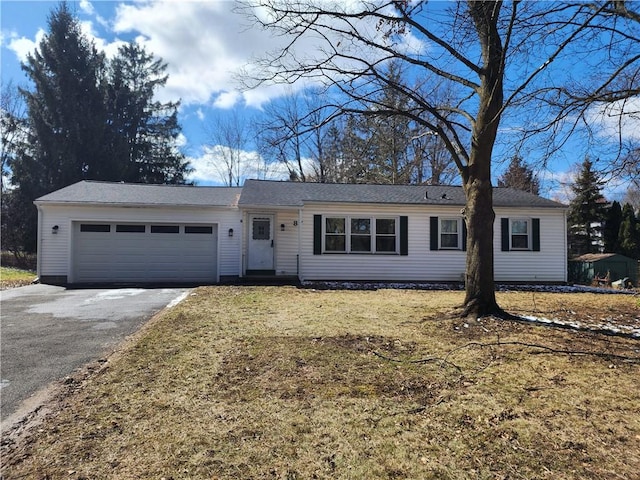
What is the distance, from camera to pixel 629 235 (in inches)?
969

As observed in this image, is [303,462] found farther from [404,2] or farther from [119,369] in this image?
[404,2]

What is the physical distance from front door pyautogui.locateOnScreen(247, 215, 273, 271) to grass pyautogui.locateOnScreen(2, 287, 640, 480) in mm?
7631

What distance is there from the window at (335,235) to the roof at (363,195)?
78 centimetres

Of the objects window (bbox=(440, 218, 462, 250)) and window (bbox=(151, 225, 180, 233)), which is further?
window (bbox=(440, 218, 462, 250))

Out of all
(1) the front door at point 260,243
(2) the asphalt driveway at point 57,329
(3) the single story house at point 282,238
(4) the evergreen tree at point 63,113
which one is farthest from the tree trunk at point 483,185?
(4) the evergreen tree at point 63,113

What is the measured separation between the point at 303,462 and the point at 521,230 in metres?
14.0

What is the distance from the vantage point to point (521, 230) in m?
14.2

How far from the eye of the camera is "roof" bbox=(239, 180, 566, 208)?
44.4ft

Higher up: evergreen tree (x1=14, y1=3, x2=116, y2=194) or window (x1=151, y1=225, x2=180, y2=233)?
evergreen tree (x1=14, y1=3, x2=116, y2=194)

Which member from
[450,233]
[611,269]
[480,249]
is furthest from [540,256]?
[480,249]

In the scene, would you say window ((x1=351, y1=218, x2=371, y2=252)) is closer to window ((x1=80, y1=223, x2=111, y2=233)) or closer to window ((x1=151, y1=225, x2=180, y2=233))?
window ((x1=151, y1=225, x2=180, y2=233))

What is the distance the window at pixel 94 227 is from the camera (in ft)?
43.7

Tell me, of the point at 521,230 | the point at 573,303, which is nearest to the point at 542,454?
the point at 573,303

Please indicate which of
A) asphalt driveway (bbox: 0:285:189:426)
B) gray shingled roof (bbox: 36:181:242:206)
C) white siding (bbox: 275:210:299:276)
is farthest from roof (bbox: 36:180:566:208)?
asphalt driveway (bbox: 0:285:189:426)
